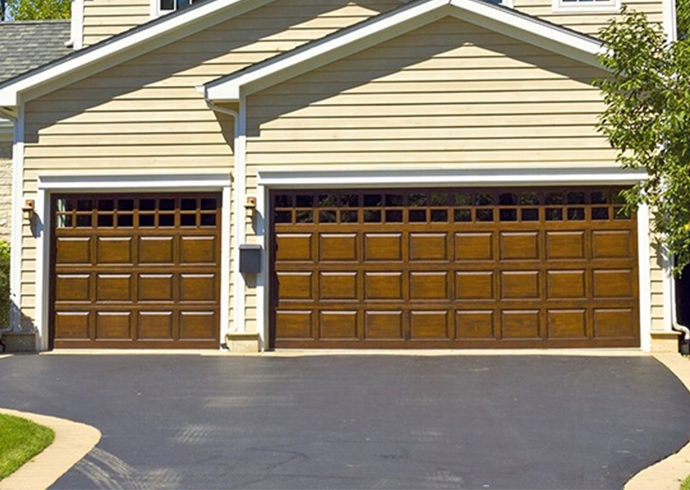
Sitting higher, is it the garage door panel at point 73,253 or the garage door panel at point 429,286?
the garage door panel at point 73,253

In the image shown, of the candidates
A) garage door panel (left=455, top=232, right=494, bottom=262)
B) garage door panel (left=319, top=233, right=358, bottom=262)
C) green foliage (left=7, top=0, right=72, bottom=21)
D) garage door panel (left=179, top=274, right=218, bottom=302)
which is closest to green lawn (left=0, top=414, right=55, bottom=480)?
garage door panel (left=179, top=274, right=218, bottom=302)

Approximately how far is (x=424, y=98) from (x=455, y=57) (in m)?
0.73

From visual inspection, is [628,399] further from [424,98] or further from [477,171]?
[424,98]

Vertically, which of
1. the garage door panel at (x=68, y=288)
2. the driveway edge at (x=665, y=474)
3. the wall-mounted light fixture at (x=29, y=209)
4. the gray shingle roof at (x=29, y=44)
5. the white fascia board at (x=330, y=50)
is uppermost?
Result: the gray shingle roof at (x=29, y=44)

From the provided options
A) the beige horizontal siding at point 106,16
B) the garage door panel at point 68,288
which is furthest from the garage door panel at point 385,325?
the beige horizontal siding at point 106,16

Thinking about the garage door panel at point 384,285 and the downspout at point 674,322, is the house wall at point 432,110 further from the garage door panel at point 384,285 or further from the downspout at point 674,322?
the downspout at point 674,322

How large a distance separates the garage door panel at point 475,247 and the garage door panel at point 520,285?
1.21 feet

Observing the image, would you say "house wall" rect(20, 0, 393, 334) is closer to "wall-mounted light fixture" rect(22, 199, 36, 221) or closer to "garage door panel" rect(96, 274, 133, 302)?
"wall-mounted light fixture" rect(22, 199, 36, 221)

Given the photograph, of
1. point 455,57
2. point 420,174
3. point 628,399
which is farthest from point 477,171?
point 628,399

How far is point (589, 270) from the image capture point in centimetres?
1127

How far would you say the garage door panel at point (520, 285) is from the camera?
11.3 m

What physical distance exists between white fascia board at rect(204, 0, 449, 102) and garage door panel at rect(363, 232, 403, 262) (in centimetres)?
262

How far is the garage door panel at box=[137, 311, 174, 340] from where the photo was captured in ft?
38.8

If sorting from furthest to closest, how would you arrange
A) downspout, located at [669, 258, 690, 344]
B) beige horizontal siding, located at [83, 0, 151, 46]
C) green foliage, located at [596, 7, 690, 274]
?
1. beige horizontal siding, located at [83, 0, 151, 46]
2. downspout, located at [669, 258, 690, 344]
3. green foliage, located at [596, 7, 690, 274]
